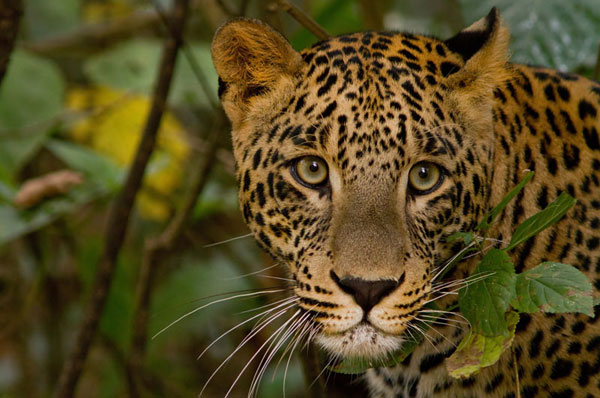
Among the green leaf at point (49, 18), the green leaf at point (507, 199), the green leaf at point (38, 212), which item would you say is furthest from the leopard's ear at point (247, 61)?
the green leaf at point (49, 18)

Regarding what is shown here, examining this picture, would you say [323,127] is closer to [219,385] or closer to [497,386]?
[497,386]

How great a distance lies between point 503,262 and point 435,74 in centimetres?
88

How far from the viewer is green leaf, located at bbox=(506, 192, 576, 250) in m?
2.61

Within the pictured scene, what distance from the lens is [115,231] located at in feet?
16.2

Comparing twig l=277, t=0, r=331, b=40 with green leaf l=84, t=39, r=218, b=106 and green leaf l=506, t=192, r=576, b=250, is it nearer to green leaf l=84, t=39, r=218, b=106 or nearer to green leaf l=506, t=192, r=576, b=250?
green leaf l=506, t=192, r=576, b=250

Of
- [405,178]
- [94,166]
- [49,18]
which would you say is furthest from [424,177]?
[49,18]

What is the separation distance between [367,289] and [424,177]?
0.52 meters

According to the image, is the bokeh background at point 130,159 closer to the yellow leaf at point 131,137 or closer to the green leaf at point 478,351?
the yellow leaf at point 131,137

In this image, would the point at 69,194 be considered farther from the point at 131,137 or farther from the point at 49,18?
the point at 49,18

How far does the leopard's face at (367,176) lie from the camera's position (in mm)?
2971

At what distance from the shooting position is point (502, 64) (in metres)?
3.36

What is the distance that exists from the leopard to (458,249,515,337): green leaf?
268mm

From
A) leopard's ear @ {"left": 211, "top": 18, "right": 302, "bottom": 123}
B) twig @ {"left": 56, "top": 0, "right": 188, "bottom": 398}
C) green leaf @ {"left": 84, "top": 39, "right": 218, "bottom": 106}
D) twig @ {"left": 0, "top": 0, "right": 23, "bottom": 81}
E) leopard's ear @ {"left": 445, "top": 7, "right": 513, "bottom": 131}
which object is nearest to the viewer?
leopard's ear @ {"left": 445, "top": 7, "right": 513, "bottom": 131}

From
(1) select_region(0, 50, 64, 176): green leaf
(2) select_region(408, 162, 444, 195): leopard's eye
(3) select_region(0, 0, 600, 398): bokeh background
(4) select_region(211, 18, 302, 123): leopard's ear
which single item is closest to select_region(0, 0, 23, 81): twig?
(3) select_region(0, 0, 600, 398): bokeh background
